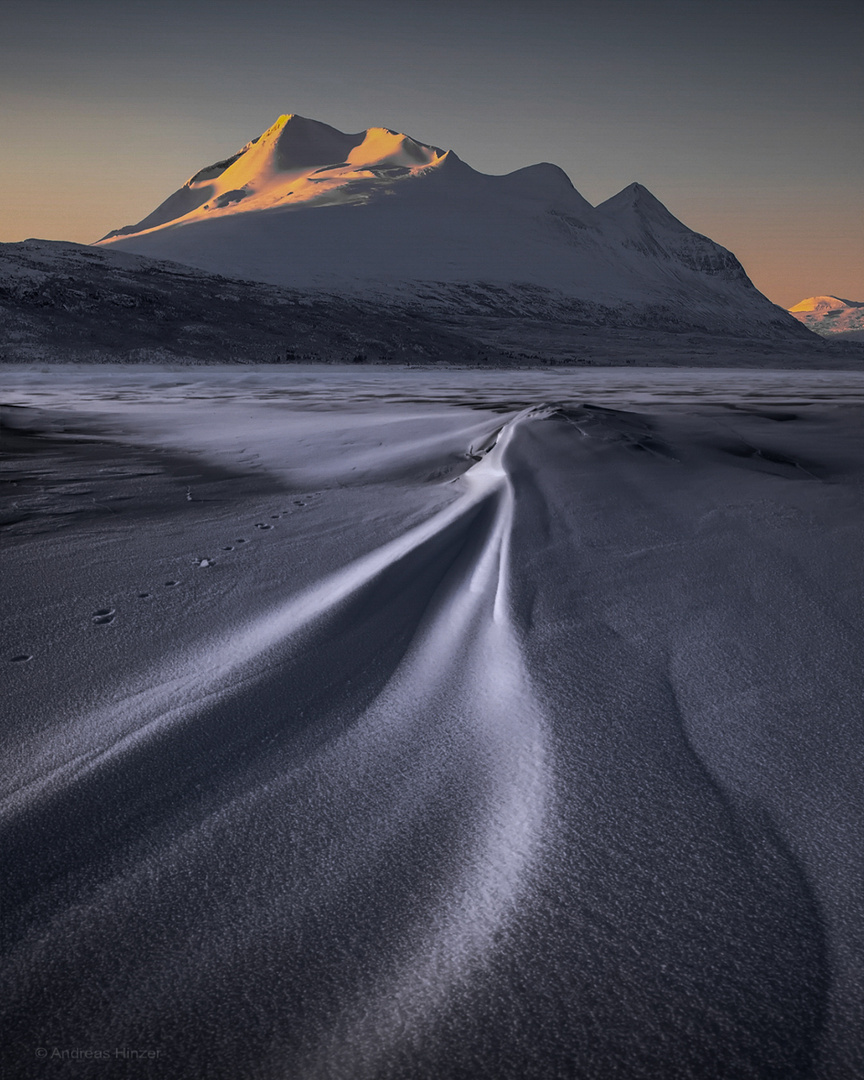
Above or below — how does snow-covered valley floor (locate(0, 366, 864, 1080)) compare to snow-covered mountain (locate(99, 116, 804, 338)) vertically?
below

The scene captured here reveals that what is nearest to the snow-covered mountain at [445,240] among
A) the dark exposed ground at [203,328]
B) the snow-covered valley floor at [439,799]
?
the dark exposed ground at [203,328]

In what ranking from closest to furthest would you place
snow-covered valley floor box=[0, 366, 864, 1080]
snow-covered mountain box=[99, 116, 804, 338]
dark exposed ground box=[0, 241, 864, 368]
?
snow-covered valley floor box=[0, 366, 864, 1080] → dark exposed ground box=[0, 241, 864, 368] → snow-covered mountain box=[99, 116, 804, 338]

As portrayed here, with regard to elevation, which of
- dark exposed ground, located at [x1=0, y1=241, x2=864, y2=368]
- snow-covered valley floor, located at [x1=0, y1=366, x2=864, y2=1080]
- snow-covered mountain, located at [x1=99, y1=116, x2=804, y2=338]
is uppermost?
snow-covered mountain, located at [x1=99, y1=116, x2=804, y2=338]

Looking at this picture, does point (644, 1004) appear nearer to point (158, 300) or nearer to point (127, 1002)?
point (127, 1002)

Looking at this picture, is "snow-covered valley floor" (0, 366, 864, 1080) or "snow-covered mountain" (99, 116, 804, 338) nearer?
"snow-covered valley floor" (0, 366, 864, 1080)

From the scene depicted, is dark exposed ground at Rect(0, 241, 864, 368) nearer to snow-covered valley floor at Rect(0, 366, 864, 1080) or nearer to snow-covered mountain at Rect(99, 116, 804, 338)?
snow-covered mountain at Rect(99, 116, 804, 338)

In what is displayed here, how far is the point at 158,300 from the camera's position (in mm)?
34781

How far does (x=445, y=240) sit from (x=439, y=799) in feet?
306

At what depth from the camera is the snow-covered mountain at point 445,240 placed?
238ft

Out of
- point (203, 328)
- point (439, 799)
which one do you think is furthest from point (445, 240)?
point (439, 799)

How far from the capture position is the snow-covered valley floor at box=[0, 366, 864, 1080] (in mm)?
868

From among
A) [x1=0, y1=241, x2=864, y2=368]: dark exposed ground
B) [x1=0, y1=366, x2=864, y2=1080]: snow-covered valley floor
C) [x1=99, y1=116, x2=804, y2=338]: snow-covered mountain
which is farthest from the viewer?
[x1=99, y1=116, x2=804, y2=338]: snow-covered mountain

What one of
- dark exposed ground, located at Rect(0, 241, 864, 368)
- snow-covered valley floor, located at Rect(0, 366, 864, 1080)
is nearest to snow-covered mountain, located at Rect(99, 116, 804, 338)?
dark exposed ground, located at Rect(0, 241, 864, 368)

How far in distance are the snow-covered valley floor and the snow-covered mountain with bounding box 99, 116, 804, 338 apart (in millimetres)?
62202
